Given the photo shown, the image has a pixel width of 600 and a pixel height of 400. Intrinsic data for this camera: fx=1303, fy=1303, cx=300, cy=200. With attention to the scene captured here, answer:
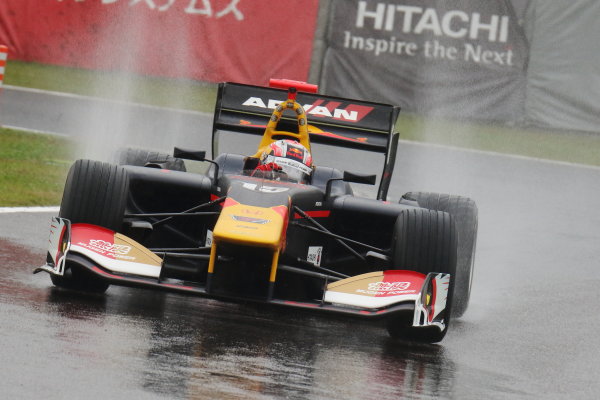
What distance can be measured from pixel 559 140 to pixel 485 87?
1.62 m

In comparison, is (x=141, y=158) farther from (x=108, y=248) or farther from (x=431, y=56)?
(x=431, y=56)

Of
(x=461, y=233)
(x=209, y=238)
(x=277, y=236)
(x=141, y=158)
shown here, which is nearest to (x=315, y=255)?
(x=209, y=238)

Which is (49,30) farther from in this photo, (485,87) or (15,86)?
(485,87)

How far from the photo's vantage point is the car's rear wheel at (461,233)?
916cm

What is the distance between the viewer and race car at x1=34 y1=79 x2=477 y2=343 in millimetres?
7562

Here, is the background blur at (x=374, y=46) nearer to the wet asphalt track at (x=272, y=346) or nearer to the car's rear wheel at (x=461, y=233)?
the wet asphalt track at (x=272, y=346)

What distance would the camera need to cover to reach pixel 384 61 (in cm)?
2217

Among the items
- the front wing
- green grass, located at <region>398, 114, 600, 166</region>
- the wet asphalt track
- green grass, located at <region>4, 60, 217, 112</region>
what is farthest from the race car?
green grass, located at <region>4, 60, 217, 112</region>

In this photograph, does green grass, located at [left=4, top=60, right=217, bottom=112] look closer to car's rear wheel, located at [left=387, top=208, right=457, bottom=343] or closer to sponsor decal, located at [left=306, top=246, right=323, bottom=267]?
sponsor decal, located at [left=306, top=246, right=323, bottom=267]

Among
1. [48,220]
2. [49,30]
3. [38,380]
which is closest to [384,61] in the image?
[49,30]

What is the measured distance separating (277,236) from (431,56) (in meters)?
14.9

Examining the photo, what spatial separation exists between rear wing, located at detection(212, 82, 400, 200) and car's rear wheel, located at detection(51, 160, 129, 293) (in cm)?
199

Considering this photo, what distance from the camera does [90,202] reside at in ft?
26.4

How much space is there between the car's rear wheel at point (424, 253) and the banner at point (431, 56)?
14164 mm
